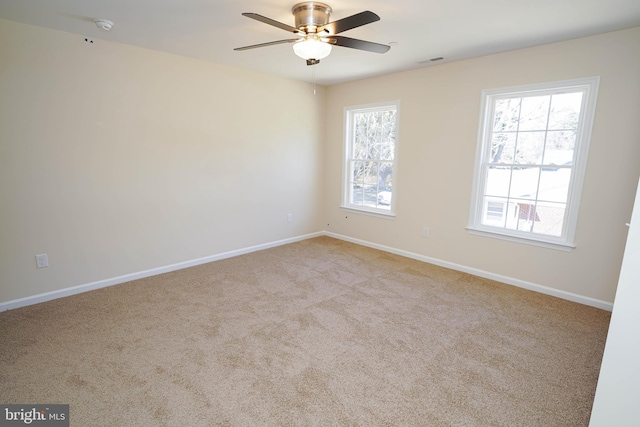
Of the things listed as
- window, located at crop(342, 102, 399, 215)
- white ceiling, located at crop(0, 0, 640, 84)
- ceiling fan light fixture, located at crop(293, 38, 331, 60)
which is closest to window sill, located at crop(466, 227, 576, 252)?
window, located at crop(342, 102, 399, 215)

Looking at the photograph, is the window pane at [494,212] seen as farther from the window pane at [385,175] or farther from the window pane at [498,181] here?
the window pane at [385,175]

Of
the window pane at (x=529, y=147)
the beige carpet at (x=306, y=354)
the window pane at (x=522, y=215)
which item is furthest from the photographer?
the window pane at (x=522, y=215)

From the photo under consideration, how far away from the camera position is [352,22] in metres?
1.94

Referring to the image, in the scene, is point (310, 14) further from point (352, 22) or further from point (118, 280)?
point (118, 280)

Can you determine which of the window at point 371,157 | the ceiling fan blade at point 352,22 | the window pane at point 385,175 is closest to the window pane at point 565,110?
the window at point 371,157

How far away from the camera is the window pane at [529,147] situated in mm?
3203

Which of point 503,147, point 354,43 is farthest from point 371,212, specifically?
point 354,43

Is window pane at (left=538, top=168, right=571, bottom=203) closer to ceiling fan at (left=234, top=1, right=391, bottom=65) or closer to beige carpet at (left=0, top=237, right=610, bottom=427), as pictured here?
beige carpet at (left=0, top=237, right=610, bottom=427)

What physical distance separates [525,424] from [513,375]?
417 mm

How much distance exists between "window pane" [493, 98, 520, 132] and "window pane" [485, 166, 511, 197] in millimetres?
440

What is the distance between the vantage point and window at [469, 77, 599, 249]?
297 centimetres

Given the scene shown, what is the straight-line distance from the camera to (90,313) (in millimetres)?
2768

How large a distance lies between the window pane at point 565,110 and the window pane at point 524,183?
1.55ft

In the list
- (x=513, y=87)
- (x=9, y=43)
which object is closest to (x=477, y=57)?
(x=513, y=87)
